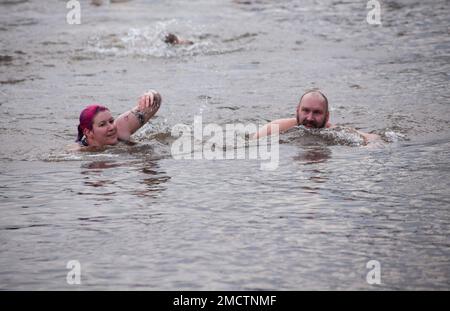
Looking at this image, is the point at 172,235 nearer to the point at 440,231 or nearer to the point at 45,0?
the point at 440,231

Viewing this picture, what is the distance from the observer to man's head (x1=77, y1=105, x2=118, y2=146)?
1039 centimetres

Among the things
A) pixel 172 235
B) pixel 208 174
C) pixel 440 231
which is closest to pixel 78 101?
pixel 208 174

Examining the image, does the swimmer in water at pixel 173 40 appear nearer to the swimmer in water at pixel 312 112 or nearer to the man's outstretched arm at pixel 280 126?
the man's outstretched arm at pixel 280 126

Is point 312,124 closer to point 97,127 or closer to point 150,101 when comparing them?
point 150,101

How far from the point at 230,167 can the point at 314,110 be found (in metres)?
2.17

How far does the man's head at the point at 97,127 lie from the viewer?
10.4m

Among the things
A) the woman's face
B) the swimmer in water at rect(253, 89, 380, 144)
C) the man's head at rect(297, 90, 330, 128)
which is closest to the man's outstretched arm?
the swimmer in water at rect(253, 89, 380, 144)

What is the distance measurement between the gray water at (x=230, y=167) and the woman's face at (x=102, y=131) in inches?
7.8

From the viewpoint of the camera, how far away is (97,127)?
10406 millimetres

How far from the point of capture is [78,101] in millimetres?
13484

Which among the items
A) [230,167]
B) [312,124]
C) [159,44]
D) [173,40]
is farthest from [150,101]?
[159,44]

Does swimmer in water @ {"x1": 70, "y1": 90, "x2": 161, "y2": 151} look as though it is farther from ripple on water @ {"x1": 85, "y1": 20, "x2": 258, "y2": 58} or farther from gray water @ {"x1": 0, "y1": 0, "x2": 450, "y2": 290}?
ripple on water @ {"x1": 85, "y1": 20, "x2": 258, "y2": 58}

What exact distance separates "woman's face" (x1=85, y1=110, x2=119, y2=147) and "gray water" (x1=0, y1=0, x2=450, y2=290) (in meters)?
0.20

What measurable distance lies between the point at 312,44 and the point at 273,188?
990 centimetres
